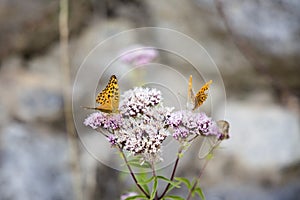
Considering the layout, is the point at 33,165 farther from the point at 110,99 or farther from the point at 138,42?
the point at 110,99

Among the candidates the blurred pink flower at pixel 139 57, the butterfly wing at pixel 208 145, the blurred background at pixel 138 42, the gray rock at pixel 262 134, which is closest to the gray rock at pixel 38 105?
the blurred background at pixel 138 42

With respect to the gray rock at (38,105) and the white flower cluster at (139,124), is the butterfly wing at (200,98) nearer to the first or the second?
the white flower cluster at (139,124)

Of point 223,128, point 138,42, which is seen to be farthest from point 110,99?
point 138,42

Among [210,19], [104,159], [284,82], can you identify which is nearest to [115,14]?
[210,19]

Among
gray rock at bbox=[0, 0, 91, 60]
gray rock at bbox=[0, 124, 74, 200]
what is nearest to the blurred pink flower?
gray rock at bbox=[0, 124, 74, 200]

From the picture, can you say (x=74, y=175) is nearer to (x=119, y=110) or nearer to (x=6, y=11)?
(x=6, y=11)

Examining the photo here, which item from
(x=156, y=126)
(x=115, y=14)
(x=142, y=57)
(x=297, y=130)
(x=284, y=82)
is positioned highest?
(x=115, y=14)
